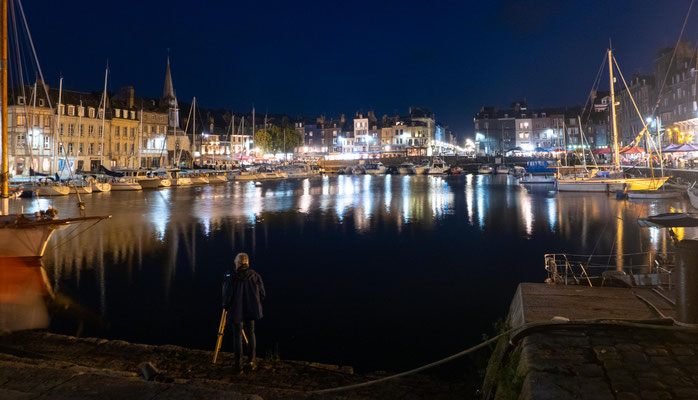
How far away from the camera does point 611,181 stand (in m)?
50.4

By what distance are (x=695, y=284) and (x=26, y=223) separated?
20049mm

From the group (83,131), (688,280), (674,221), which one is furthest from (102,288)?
(83,131)

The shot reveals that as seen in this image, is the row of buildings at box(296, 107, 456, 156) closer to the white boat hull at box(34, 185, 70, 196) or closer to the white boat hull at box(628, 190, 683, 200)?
the white boat hull at box(628, 190, 683, 200)

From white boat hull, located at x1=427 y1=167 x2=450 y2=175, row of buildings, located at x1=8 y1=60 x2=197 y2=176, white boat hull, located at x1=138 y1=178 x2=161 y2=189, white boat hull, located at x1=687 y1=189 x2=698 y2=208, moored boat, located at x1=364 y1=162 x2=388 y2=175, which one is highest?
row of buildings, located at x1=8 y1=60 x2=197 y2=176

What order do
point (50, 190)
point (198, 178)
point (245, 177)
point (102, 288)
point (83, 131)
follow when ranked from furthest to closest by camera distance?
point (245, 177), point (198, 178), point (83, 131), point (50, 190), point (102, 288)

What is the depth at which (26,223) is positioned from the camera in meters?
17.5

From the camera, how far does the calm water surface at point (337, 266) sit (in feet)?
38.0

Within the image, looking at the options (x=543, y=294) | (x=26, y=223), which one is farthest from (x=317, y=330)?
(x=26, y=223)

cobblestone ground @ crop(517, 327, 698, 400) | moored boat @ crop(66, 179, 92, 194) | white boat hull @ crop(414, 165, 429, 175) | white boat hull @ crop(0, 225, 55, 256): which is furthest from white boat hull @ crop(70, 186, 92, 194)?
white boat hull @ crop(414, 165, 429, 175)

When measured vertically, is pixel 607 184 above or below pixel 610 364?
above

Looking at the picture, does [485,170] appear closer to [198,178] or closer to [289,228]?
[198,178]

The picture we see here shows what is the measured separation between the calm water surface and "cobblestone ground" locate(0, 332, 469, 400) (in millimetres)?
1630

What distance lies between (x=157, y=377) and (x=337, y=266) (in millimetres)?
13035

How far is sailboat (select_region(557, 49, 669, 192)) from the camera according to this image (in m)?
45.8
